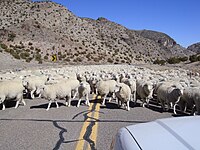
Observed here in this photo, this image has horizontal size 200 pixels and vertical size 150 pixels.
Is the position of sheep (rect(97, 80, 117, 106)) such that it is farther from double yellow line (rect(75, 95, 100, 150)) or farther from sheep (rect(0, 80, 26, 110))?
sheep (rect(0, 80, 26, 110))

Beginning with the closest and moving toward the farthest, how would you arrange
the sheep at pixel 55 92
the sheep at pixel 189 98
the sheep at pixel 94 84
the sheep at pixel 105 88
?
the sheep at pixel 189 98, the sheep at pixel 55 92, the sheep at pixel 105 88, the sheep at pixel 94 84

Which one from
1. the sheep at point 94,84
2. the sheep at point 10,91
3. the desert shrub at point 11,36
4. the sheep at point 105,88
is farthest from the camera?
the desert shrub at point 11,36

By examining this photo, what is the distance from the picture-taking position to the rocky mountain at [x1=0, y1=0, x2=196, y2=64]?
6200 cm

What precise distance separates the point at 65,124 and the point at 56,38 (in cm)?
6474

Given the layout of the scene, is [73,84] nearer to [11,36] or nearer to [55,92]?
[55,92]

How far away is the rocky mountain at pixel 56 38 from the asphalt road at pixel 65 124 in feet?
133

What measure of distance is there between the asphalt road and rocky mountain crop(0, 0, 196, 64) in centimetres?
4050

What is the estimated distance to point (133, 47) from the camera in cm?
10050

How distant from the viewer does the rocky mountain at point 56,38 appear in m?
62.0

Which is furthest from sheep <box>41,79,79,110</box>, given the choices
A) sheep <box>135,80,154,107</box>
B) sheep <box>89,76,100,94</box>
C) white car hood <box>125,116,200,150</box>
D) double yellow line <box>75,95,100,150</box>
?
white car hood <box>125,116,200,150</box>

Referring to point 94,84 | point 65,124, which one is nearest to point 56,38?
point 94,84

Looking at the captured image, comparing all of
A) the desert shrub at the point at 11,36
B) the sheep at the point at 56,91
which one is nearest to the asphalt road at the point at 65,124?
the sheep at the point at 56,91

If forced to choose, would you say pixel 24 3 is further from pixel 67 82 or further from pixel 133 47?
pixel 67 82

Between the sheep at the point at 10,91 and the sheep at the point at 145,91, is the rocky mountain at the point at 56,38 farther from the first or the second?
the sheep at the point at 145,91
